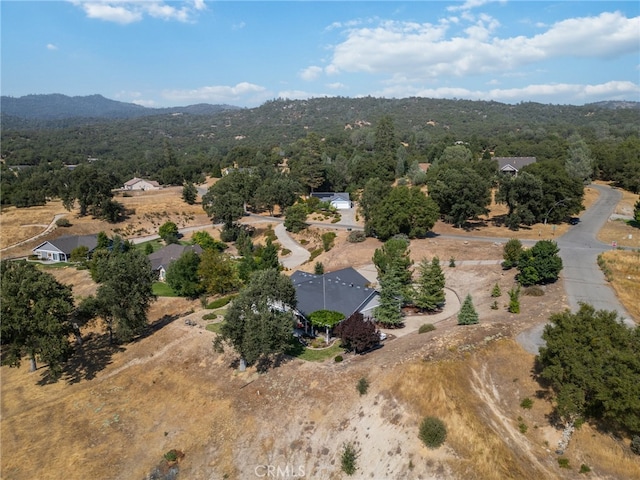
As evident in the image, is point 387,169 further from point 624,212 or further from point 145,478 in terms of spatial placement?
point 145,478

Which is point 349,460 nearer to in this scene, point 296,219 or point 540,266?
point 540,266

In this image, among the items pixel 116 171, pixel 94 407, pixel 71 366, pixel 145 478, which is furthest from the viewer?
pixel 116 171

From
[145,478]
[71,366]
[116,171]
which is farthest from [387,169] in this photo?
[116,171]

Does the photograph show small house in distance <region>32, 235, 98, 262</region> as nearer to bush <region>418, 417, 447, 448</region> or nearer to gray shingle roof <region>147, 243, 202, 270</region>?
gray shingle roof <region>147, 243, 202, 270</region>

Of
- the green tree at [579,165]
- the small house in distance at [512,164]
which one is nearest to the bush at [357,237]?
the small house in distance at [512,164]

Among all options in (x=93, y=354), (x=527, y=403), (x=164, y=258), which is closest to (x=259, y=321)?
(x=527, y=403)

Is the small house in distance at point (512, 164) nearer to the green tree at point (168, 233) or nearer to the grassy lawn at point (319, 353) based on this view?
the green tree at point (168, 233)

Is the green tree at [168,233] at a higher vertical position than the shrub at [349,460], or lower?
lower
